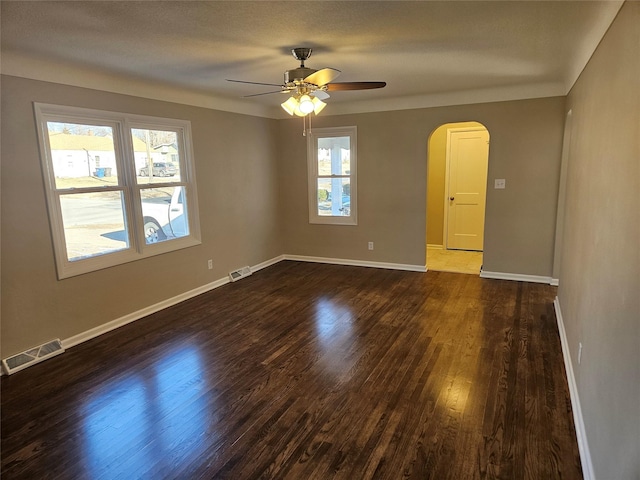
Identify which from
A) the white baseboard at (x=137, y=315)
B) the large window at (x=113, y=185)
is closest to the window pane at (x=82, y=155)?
the large window at (x=113, y=185)

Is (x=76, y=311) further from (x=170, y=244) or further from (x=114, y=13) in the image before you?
(x=114, y=13)

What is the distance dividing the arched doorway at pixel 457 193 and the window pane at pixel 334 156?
1398mm

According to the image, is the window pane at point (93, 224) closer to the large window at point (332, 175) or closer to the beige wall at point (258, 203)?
the beige wall at point (258, 203)

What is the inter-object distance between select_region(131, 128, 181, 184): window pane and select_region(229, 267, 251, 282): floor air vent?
154 cm

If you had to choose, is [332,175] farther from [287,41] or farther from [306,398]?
[306,398]

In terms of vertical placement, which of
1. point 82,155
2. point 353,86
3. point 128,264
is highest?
point 353,86

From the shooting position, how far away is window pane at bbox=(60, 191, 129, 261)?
3535 millimetres

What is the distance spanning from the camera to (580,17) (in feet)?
7.55

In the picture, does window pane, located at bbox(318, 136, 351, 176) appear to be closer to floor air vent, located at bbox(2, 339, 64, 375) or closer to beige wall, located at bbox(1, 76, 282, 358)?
beige wall, located at bbox(1, 76, 282, 358)

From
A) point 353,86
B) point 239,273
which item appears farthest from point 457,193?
point 353,86

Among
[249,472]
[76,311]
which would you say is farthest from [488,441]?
[76,311]

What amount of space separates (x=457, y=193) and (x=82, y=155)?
220 inches

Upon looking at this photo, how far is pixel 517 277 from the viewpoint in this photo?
203 inches

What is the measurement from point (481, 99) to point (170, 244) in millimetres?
4251
